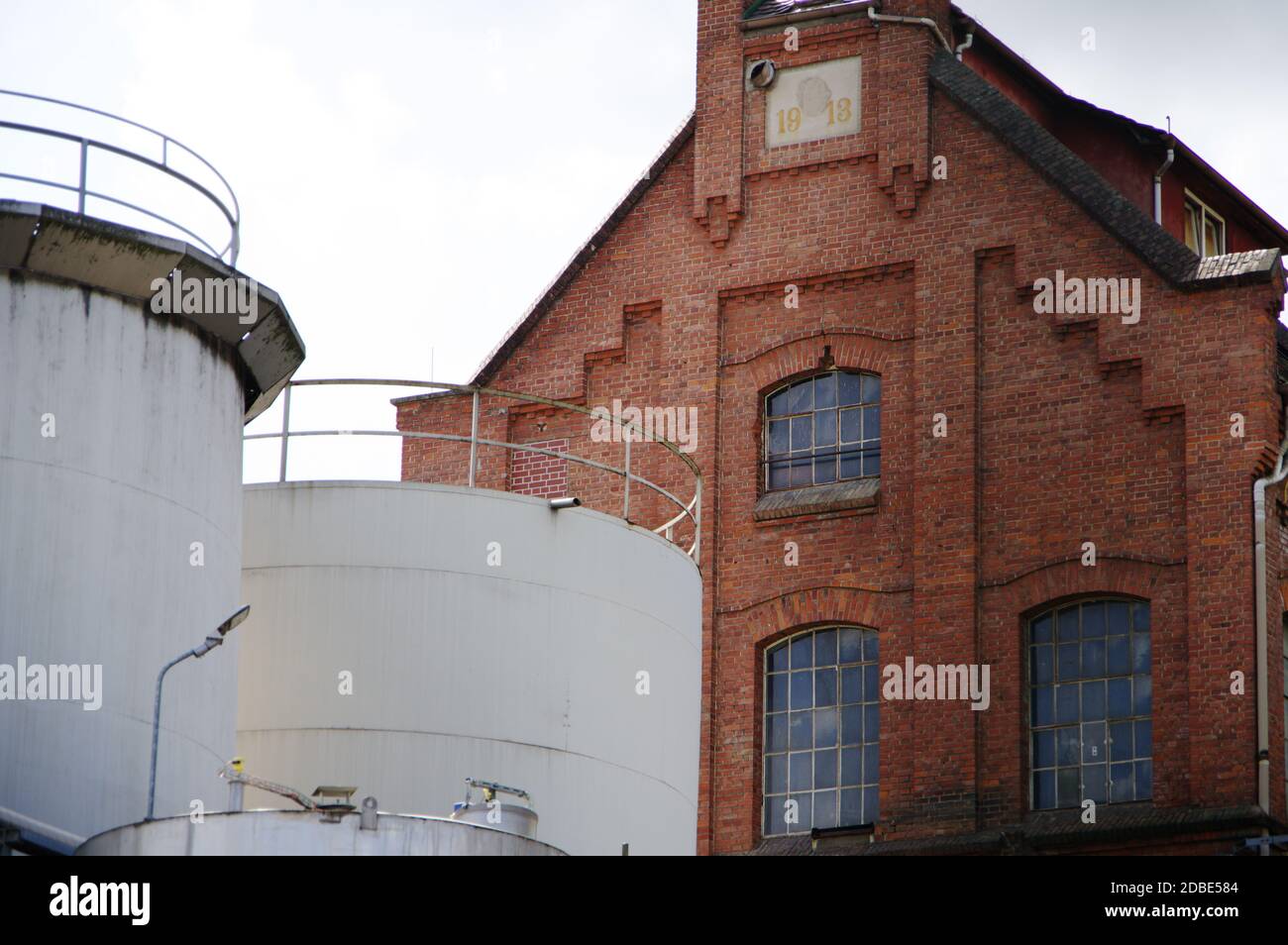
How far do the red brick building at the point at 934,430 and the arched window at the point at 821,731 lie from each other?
0.11 ft

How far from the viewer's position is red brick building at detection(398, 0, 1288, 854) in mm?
26016

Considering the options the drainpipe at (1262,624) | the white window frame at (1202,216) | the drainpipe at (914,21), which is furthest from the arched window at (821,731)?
the white window frame at (1202,216)

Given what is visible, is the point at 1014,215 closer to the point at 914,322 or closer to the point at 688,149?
the point at 914,322

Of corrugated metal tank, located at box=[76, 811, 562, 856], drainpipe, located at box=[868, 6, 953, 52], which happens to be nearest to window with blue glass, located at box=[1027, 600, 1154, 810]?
drainpipe, located at box=[868, 6, 953, 52]

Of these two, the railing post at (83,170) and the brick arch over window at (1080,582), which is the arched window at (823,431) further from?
the railing post at (83,170)

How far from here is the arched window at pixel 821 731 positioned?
90.2 feet

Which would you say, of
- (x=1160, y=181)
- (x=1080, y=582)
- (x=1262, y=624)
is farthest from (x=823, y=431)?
(x=1262, y=624)

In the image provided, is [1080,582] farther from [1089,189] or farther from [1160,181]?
[1160,181]

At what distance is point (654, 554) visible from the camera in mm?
20828

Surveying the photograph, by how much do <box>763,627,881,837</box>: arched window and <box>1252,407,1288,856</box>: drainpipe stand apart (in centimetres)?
426

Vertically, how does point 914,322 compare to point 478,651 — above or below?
above

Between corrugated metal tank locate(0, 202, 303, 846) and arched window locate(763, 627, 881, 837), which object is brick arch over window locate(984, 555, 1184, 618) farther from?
corrugated metal tank locate(0, 202, 303, 846)

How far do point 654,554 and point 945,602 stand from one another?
7190mm
